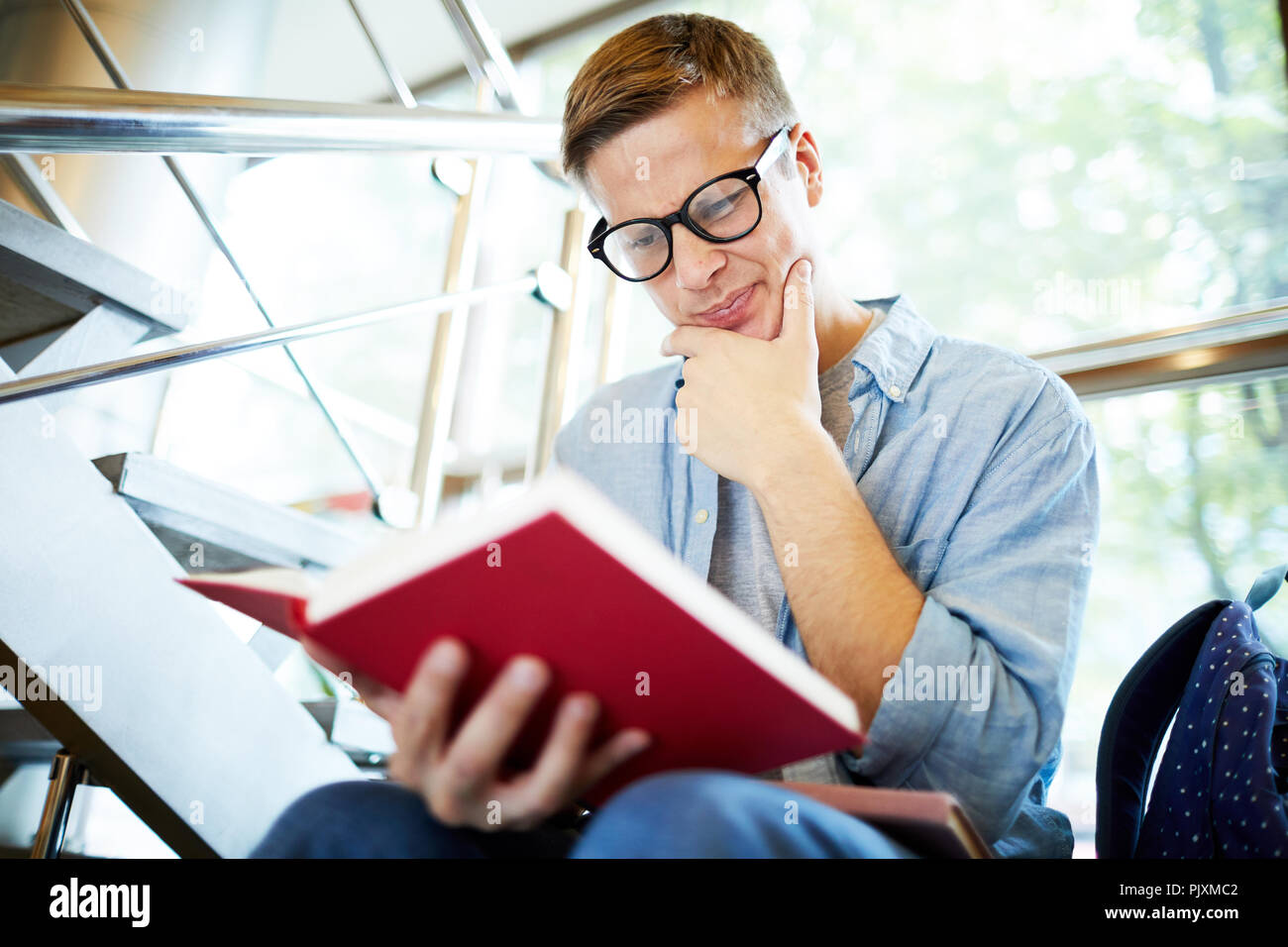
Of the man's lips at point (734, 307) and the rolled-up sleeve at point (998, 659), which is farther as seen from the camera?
the man's lips at point (734, 307)

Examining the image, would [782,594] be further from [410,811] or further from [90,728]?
[90,728]

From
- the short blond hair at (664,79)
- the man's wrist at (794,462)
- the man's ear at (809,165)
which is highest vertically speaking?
the short blond hair at (664,79)

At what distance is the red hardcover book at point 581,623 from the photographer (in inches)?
17.6

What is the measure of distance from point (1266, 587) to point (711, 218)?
710 millimetres

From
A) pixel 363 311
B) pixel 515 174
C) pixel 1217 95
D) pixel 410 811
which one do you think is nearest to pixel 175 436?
pixel 363 311

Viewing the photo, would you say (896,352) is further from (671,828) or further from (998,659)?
(671,828)

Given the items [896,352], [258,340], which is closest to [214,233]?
[258,340]

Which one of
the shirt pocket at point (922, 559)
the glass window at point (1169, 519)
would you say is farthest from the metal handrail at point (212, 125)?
the glass window at point (1169, 519)

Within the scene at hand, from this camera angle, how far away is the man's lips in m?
1.12

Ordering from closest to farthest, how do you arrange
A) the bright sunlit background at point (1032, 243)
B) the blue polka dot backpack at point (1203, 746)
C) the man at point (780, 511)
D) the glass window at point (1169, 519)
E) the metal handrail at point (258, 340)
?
the man at point (780, 511) < the blue polka dot backpack at point (1203, 746) < the metal handrail at point (258, 340) < the glass window at point (1169, 519) < the bright sunlit background at point (1032, 243)

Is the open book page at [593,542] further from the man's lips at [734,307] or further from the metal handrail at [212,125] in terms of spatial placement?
the man's lips at [734,307]

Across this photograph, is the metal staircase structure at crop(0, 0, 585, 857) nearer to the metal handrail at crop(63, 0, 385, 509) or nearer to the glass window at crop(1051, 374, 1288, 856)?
the metal handrail at crop(63, 0, 385, 509)

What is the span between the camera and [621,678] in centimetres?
53

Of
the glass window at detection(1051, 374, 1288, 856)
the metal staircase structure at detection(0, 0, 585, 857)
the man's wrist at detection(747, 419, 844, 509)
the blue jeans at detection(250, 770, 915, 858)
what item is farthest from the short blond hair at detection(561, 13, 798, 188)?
the glass window at detection(1051, 374, 1288, 856)
